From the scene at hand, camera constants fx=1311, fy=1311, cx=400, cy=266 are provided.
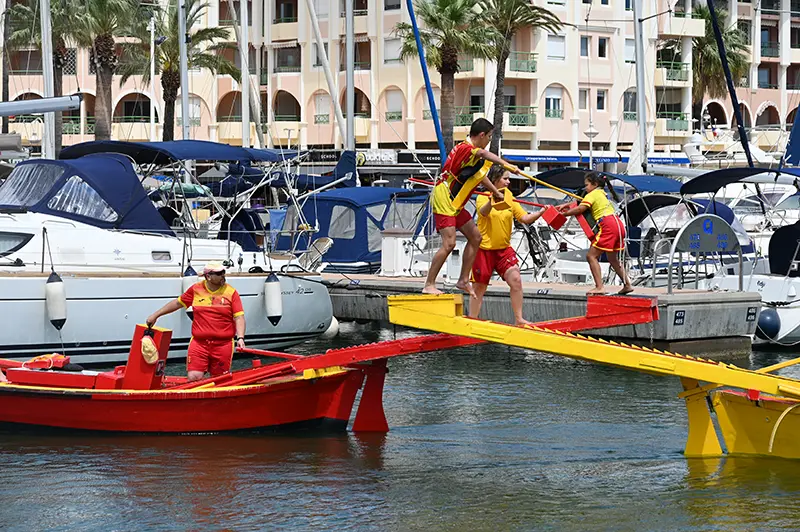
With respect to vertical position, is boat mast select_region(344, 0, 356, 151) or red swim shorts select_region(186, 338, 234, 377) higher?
boat mast select_region(344, 0, 356, 151)

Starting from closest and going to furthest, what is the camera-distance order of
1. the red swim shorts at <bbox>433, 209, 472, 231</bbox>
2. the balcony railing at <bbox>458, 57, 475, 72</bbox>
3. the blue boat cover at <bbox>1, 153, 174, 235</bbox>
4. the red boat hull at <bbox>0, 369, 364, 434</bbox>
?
1. the red swim shorts at <bbox>433, 209, 472, 231</bbox>
2. the red boat hull at <bbox>0, 369, 364, 434</bbox>
3. the blue boat cover at <bbox>1, 153, 174, 235</bbox>
4. the balcony railing at <bbox>458, 57, 475, 72</bbox>

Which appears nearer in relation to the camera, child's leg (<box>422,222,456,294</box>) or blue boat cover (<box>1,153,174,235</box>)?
child's leg (<box>422,222,456,294</box>)

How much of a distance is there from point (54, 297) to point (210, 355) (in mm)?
3825

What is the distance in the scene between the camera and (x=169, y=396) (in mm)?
13742

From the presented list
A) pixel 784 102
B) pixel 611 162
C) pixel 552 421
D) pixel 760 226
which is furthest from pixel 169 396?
pixel 784 102

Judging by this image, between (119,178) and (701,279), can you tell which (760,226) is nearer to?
(701,279)

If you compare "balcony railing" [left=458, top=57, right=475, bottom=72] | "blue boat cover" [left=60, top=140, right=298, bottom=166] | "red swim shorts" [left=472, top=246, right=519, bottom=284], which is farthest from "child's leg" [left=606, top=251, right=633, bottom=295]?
"balcony railing" [left=458, top=57, right=475, bottom=72]

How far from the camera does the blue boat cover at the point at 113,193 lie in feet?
63.0

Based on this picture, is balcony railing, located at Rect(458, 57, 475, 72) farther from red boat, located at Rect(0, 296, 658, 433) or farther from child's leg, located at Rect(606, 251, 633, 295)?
red boat, located at Rect(0, 296, 658, 433)

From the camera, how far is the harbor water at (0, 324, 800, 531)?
36.0 ft

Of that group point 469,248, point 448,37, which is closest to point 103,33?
point 448,37

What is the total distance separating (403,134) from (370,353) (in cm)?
4682

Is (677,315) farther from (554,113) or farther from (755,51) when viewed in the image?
(755,51)

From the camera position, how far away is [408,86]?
5919 cm
